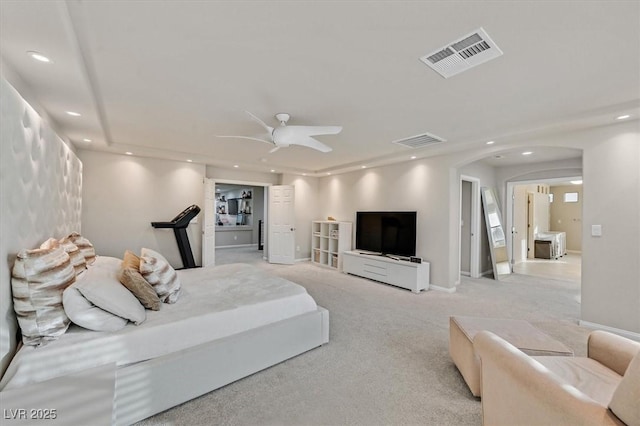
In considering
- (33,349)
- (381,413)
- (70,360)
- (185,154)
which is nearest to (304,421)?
(381,413)

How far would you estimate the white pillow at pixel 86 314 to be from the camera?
Answer: 163 cm

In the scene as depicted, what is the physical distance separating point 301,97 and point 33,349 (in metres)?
2.62

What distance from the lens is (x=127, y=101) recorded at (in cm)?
279

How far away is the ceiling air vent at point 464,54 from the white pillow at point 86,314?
9.18 ft

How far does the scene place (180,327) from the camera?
1.85 metres

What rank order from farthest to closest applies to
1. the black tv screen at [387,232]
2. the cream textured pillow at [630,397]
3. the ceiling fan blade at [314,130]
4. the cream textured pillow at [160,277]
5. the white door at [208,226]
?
the white door at [208,226], the black tv screen at [387,232], the ceiling fan blade at [314,130], the cream textured pillow at [160,277], the cream textured pillow at [630,397]

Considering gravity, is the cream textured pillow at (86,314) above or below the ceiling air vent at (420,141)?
below

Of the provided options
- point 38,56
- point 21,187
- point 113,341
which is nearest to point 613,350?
point 113,341

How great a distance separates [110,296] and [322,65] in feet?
7.27

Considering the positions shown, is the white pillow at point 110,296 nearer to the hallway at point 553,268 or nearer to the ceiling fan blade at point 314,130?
the ceiling fan blade at point 314,130

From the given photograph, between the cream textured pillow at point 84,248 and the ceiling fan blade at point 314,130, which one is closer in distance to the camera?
the ceiling fan blade at point 314,130

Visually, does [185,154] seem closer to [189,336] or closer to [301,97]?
[301,97]

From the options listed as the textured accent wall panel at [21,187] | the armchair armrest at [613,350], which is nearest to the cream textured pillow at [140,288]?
the textured accent wall panel at [21,187]

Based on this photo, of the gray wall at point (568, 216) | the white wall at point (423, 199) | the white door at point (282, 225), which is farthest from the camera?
the gray wall at point (568, 216)
